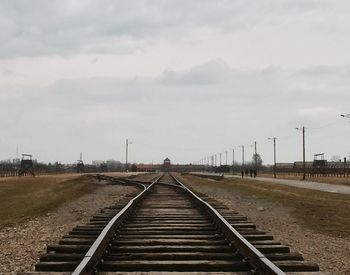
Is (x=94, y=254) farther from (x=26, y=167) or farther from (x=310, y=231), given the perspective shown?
(x=26, y=167)

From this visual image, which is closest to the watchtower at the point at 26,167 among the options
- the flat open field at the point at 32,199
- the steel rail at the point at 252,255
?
the flat open field at the point at 32,199

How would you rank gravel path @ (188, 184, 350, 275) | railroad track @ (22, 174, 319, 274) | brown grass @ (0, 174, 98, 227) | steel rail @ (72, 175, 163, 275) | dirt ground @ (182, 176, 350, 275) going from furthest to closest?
1. brown grass @ (0, 174, 98, 227)
2. dirt ground @ (182, 176, 350, 275)
3. gravel path @ (188, 184, 350, 275)
4. railroad track @ (22, 174, 319, 274)
5. steel rail @ (72, 175, 163, 275)

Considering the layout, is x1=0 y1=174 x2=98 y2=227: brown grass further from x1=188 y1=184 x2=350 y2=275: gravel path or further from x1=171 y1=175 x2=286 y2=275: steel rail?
x1=171 y1=175 x2=286 y2=275: steel rail

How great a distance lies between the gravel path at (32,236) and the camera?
8.41m

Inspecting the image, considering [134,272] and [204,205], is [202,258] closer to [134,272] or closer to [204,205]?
[134,272]

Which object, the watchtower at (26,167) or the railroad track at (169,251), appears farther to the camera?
the watchtower at (26,167)

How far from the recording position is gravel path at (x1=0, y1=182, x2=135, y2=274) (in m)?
8.41

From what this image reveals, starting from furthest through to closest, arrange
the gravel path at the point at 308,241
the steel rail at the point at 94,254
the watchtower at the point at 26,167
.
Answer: the watchtower at the point at 26,167
the gravel path at the point at 308,241
the steel rail at the point at 94,254

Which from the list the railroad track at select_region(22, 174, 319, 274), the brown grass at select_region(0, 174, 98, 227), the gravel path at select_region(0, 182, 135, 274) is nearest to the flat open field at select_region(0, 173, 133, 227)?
the brown grass at select_region(0, 174, 98, 227)

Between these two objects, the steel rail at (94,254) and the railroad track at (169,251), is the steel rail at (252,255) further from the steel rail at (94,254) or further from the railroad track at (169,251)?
the steel rail at (94,254)

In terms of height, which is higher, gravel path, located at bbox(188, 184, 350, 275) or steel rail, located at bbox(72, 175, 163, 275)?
steel rail, located at bbox(72, 175, 163, 275)

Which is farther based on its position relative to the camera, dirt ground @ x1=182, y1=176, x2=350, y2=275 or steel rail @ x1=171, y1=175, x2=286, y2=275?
dirt ground @ x1=182, y1=176, x2=350, y2=275

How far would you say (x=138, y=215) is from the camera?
14.0 metres

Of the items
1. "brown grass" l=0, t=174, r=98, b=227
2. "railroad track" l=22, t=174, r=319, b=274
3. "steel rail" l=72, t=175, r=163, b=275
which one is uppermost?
"steel rail" l=72, t=175, r=163, b=275
